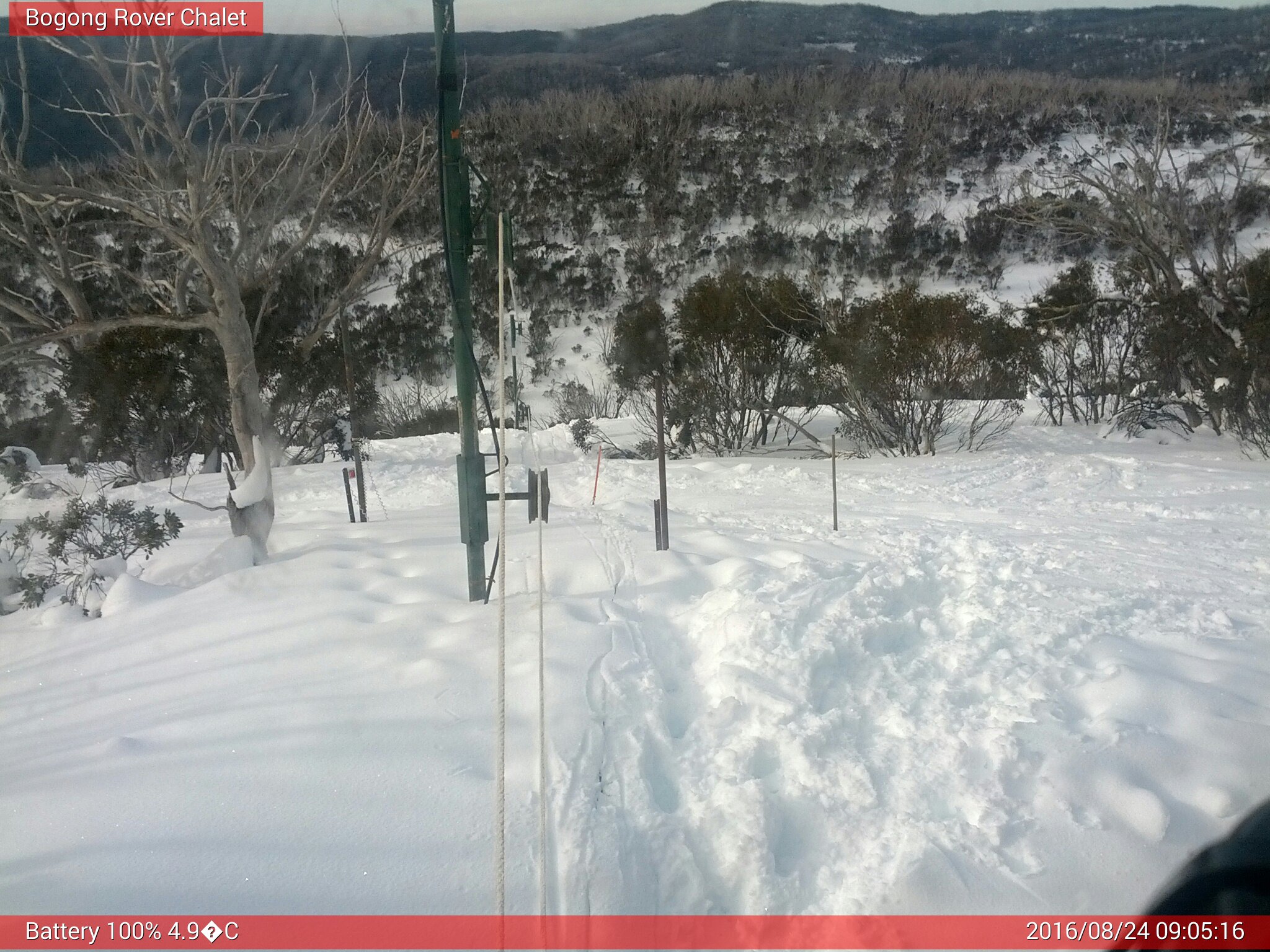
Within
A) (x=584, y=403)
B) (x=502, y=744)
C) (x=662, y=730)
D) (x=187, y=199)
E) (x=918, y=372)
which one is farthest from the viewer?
(x=584, y=403)

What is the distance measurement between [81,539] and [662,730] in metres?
5.41

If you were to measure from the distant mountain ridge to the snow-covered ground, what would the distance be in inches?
681

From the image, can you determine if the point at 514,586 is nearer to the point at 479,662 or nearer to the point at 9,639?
the point at 479,662

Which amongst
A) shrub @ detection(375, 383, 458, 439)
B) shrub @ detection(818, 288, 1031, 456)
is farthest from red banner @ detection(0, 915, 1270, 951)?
shrub @ detection(375, 383, 458, 439)

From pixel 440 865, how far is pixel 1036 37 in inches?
1993

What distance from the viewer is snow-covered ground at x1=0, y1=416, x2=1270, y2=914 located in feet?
7.00

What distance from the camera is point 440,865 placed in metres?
2.20

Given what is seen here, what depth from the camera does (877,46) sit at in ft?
149

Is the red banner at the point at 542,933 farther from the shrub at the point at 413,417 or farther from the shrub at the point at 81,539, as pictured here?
the shrub at the point at 413,417

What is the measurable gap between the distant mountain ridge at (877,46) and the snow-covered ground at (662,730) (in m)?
17.3

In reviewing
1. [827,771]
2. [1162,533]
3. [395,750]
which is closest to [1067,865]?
[827,771]

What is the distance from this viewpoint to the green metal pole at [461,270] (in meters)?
3.82

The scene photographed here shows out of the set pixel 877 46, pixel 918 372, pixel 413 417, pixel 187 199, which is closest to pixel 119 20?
pixel 187 199

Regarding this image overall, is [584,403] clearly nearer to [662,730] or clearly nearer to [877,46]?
[662,730]
